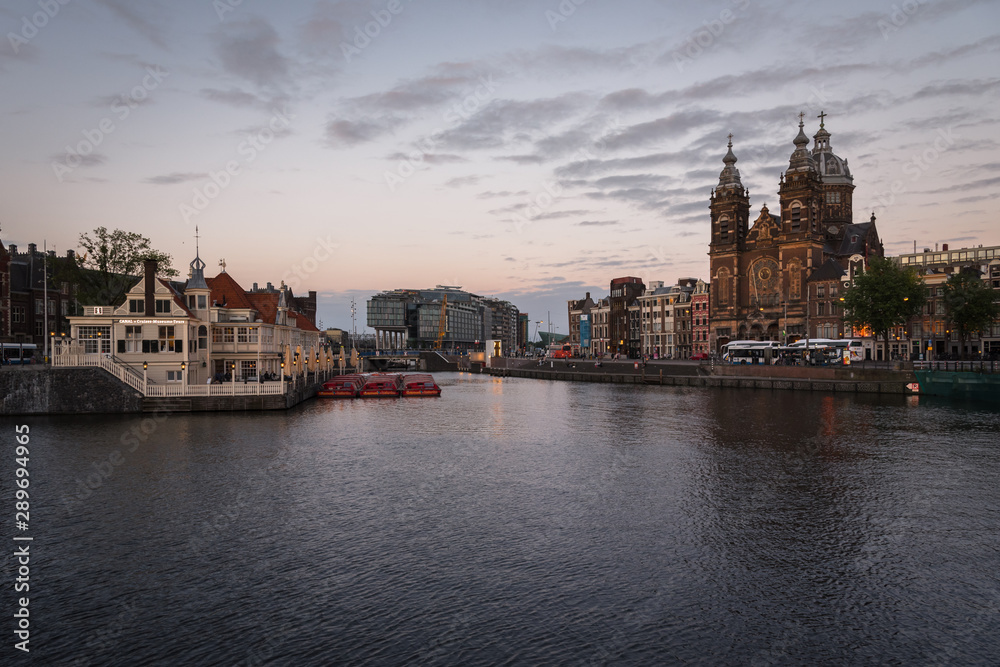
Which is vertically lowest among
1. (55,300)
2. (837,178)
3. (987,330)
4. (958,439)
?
(958,439)

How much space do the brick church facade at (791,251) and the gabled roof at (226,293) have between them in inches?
3659

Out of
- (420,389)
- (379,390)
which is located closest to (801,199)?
(420,389)

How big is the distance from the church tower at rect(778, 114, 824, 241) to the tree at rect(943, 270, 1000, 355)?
1199 inches

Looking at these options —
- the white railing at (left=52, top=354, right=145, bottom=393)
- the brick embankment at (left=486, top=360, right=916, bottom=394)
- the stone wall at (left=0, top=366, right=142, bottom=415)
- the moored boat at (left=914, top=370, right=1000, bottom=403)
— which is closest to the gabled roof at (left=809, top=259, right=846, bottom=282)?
the brick embankment at (left=486, top=360, right=916, bottom=394)

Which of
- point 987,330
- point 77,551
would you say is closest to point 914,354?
point 987,330

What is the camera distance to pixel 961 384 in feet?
229

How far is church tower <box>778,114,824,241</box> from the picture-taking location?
125m

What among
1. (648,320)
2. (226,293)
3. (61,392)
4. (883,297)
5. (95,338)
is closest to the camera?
(61,392)

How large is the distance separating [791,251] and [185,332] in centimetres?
11188

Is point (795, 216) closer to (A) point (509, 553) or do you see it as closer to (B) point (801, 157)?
(B) point (801, 157)

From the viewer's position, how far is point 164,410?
180ft

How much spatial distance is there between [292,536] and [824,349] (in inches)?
3943

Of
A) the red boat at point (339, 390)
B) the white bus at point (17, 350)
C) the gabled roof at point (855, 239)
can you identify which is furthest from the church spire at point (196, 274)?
the gabled roof at point (855, 239)

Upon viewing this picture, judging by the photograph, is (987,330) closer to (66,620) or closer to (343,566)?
(343,566)
